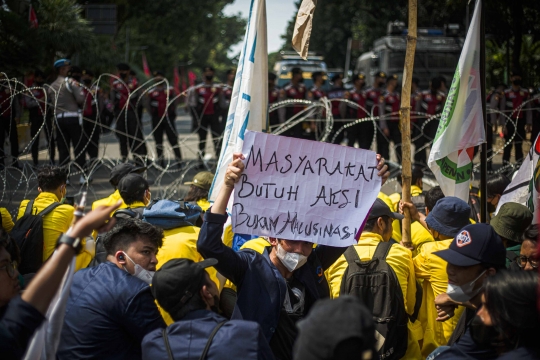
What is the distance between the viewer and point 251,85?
18.1 ft

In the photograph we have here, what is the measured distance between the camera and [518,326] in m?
2.63

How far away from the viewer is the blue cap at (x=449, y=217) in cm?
457

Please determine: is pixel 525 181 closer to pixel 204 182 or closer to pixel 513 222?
pixel 513 222

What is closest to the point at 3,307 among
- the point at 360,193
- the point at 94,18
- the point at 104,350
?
the point at 104,350

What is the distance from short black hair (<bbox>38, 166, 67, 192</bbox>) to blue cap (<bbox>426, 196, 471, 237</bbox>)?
3.05 metres

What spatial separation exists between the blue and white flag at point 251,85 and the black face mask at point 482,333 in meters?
2.89

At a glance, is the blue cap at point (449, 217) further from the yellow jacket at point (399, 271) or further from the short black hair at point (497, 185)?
the short black hair at point (497, 185)

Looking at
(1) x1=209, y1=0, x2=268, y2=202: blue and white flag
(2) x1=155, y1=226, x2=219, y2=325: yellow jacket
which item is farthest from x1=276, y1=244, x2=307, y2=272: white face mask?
(1) x1=209, y1=0, x2=268, y2=202: blue and white flag

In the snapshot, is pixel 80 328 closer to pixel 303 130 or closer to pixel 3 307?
pixel 3 307

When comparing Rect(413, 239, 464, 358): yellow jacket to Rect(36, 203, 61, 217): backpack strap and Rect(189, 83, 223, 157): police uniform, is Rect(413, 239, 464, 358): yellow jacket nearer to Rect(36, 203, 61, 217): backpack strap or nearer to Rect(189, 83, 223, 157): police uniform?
Rect(36, 203, 61, 217): backpack strap

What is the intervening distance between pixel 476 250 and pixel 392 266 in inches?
33.7

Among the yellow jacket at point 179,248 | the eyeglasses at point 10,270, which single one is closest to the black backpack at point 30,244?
the yellow jacket at point 179,248

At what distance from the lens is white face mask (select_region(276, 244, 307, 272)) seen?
3783mm

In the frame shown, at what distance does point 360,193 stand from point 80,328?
65.0 inches
